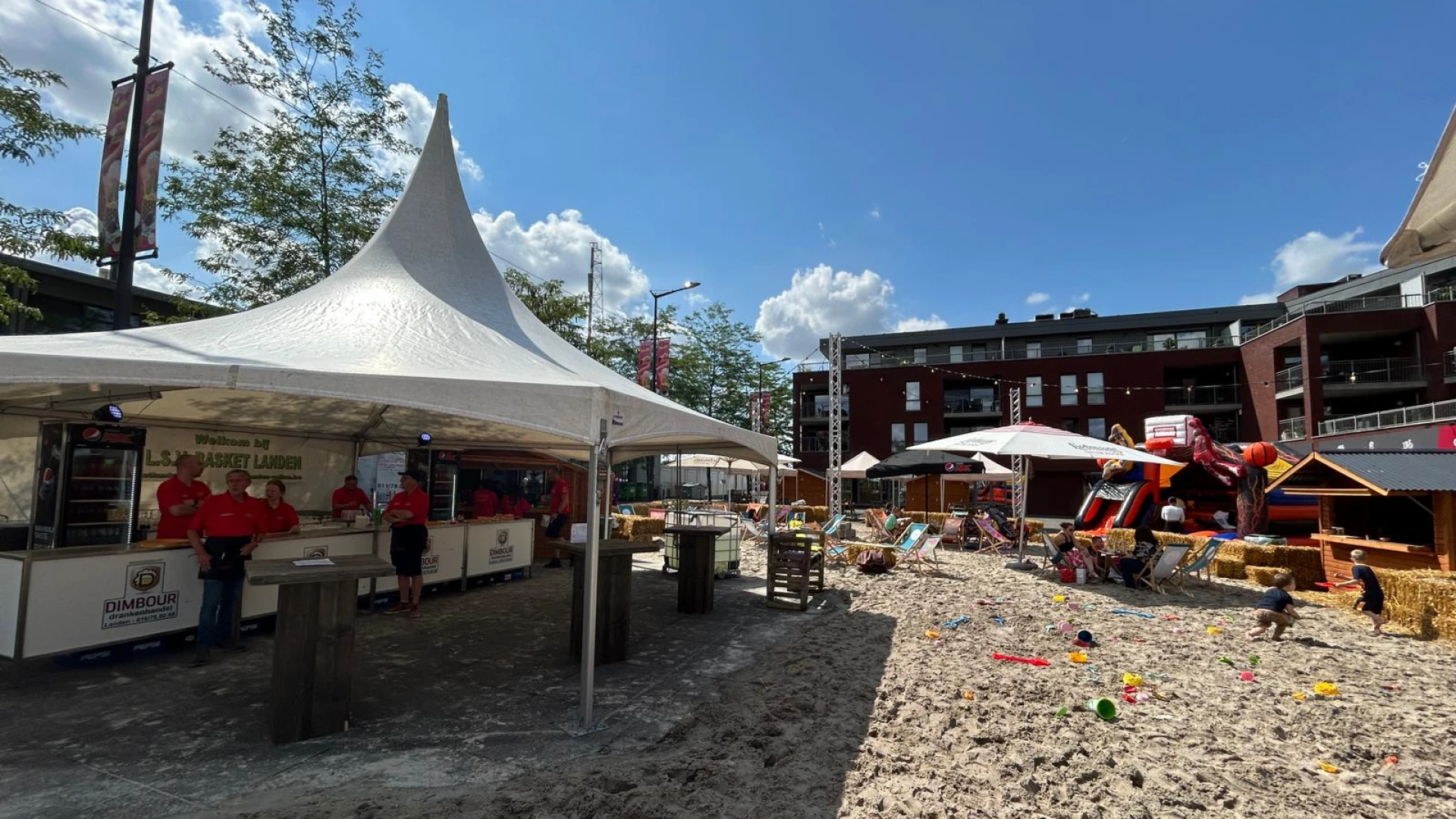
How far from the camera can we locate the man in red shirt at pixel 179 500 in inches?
230

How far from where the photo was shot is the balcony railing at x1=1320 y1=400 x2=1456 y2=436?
21109 millimetres

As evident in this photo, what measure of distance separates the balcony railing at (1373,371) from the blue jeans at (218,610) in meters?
36.1

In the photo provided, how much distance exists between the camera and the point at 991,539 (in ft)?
50.7

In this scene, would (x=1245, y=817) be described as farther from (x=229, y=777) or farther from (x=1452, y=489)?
(x=1452, y=489)

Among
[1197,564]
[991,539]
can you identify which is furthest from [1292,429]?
[1197,564]

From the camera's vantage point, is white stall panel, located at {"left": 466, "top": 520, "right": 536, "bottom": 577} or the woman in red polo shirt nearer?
the woman in red polo shirt

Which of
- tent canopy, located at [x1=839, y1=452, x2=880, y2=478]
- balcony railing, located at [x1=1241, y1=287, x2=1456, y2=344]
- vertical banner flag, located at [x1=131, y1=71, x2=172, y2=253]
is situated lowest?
tent canopy, located at [x1=839, y1=452, x2=880, y2=478]

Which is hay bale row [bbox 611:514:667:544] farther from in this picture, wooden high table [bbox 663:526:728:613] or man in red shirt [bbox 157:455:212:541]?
man in red shirt [bbox 157:455:212:541]

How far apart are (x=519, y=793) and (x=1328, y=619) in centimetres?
929

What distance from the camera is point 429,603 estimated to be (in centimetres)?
776

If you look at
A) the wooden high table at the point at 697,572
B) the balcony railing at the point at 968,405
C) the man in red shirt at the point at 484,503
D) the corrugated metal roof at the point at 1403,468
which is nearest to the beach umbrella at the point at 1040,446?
the corrugated metal roof at the point at 1403,468

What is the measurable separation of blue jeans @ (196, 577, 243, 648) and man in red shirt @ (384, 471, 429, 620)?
1.39 metres

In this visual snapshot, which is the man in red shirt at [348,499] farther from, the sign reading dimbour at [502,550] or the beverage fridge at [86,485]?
the beverage fridge at [86,485]

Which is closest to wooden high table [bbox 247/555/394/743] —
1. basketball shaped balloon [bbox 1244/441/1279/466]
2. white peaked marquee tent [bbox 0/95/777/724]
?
white peaked marquee tent [bbox 0/95/777/724]
